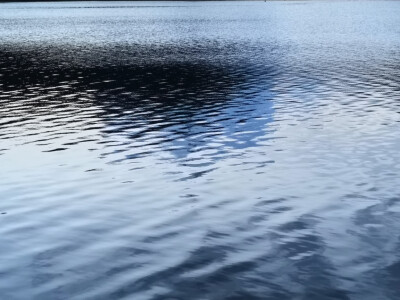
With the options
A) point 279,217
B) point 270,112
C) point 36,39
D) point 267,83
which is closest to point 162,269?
point 279,217

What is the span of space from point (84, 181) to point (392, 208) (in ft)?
56.5

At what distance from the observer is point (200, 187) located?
31.6m

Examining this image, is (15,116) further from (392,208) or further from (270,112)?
(392,208)

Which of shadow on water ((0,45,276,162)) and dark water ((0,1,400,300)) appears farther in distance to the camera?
shadow on water ((0,45,276,162))

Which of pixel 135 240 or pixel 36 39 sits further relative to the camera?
pixel 36 39

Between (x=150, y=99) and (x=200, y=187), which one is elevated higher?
(x=200, y=187)

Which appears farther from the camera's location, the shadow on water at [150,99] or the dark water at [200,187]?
the shadow on water at [150,99]

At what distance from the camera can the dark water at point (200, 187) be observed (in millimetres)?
20797

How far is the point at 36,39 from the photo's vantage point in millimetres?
134375

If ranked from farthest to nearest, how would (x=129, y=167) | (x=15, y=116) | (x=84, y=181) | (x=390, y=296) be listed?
(x=15, y=116) < (x=129, y=167) < (x=84, y=181) < (x=390, y=296)

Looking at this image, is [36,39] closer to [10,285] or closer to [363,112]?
[363,112]

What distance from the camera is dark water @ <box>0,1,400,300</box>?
2080 centimetres

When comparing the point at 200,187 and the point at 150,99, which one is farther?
the point at 150,99

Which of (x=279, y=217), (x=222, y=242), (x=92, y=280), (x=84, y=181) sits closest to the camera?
(x=92, y=280)
